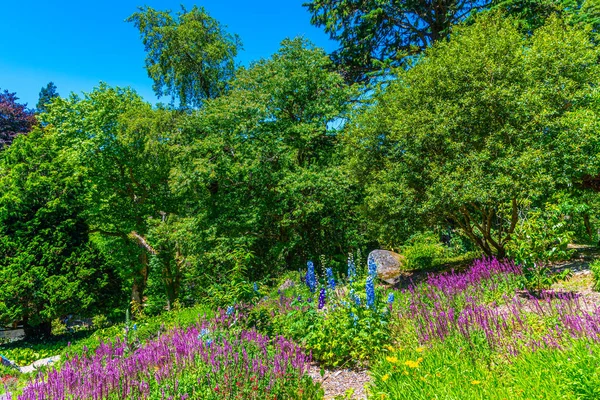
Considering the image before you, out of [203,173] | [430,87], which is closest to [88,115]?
[203,173]

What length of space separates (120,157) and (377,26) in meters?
10.8

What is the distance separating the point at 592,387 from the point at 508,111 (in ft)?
19.4

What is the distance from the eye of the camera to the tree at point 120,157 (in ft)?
44.0

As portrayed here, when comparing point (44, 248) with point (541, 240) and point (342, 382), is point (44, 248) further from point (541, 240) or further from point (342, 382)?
point (541, 240)

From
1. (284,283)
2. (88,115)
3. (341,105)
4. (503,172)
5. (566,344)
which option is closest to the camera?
(566,344)

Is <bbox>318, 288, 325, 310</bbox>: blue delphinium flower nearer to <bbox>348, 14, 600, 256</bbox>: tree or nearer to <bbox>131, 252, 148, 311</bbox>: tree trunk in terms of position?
<bbox>348, 14, 600, 256</bbox>: tree

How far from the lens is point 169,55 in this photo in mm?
16750

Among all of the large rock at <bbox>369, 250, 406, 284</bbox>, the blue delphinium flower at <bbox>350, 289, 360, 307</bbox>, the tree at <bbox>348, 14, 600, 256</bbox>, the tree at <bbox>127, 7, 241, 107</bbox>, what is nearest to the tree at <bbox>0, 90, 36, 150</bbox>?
the tree at <bbox>127, 7, 241, 107</bbox>

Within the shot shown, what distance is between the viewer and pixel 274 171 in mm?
11531

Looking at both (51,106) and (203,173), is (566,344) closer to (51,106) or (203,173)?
(203,173)

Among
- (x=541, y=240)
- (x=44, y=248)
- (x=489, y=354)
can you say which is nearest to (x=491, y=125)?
(x=541, y=240)

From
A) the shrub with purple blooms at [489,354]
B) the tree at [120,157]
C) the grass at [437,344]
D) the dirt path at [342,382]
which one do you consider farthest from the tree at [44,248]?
the shrub with purple blooms at [489,354]

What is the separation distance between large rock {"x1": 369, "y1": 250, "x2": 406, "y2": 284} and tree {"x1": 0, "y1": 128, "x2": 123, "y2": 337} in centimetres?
821

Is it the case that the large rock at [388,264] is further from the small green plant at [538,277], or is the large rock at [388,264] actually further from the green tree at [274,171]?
the small green plant at [538,277]
